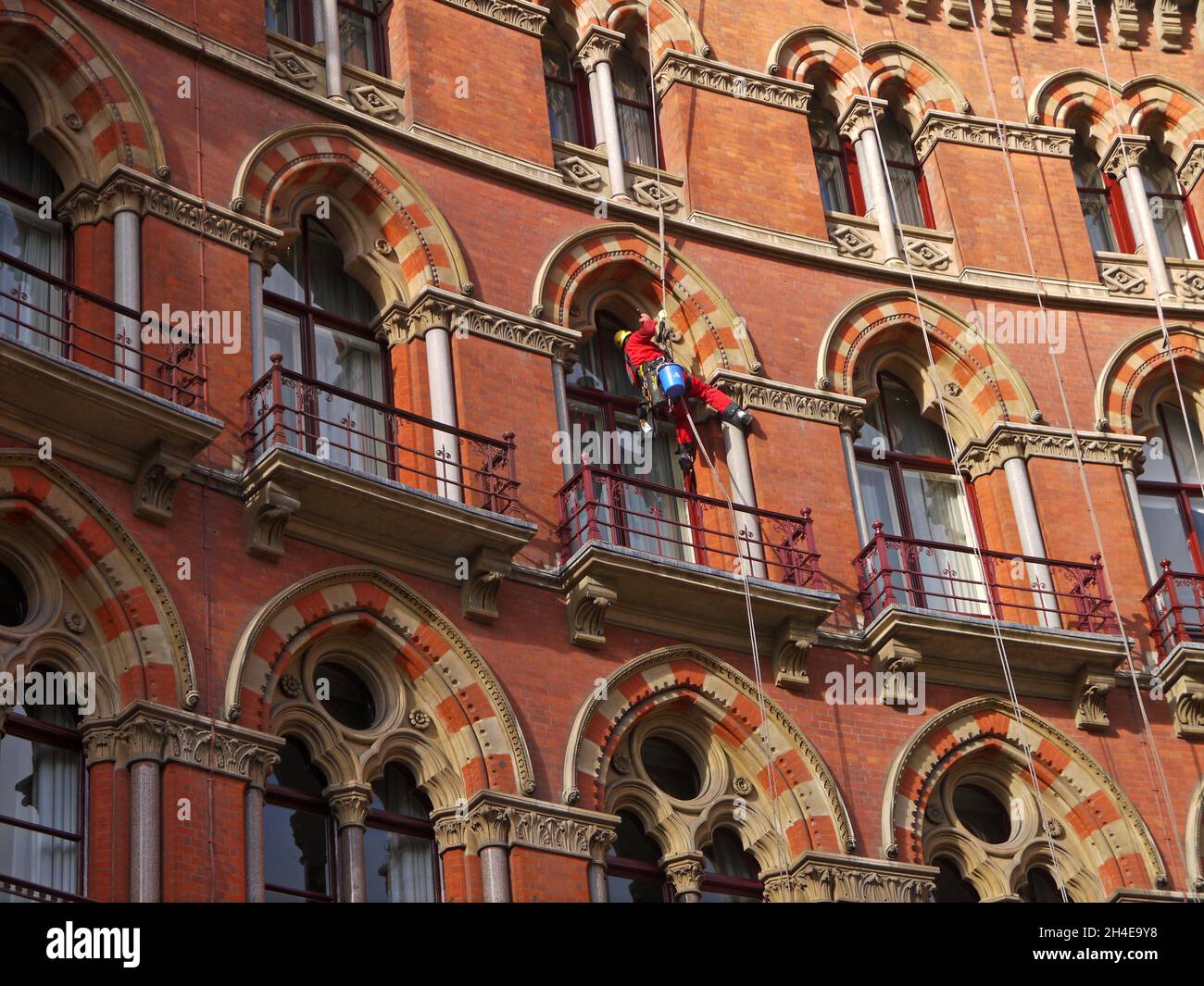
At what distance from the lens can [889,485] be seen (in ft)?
78.5

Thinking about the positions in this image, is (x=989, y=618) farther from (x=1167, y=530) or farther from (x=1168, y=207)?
(x=1168, y=207)

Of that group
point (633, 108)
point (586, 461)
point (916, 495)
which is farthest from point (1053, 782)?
point (633, 108)

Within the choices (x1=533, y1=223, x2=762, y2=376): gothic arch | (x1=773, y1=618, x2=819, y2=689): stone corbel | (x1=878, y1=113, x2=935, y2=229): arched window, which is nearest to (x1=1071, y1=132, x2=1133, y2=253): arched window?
(x1=878, y1=113, x2=935, y2=229): arched window

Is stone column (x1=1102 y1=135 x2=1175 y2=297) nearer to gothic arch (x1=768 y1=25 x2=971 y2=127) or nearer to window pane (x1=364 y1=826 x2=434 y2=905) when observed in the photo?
gothic arch (x1=768 y1=25 x2=971 y2=127)

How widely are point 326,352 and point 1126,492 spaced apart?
876 cm

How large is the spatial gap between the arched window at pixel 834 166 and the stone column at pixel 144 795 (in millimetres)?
11554

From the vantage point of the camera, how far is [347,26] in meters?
23.6

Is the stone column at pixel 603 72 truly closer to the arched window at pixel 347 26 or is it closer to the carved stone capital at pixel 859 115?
the arched window at pixel 347 26

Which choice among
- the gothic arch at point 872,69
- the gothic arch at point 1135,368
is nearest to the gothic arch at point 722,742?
the gothic arch at point 1135,368

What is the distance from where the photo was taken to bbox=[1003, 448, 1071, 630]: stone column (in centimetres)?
2270

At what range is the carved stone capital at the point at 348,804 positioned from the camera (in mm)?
18219

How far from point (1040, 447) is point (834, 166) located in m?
4.41
